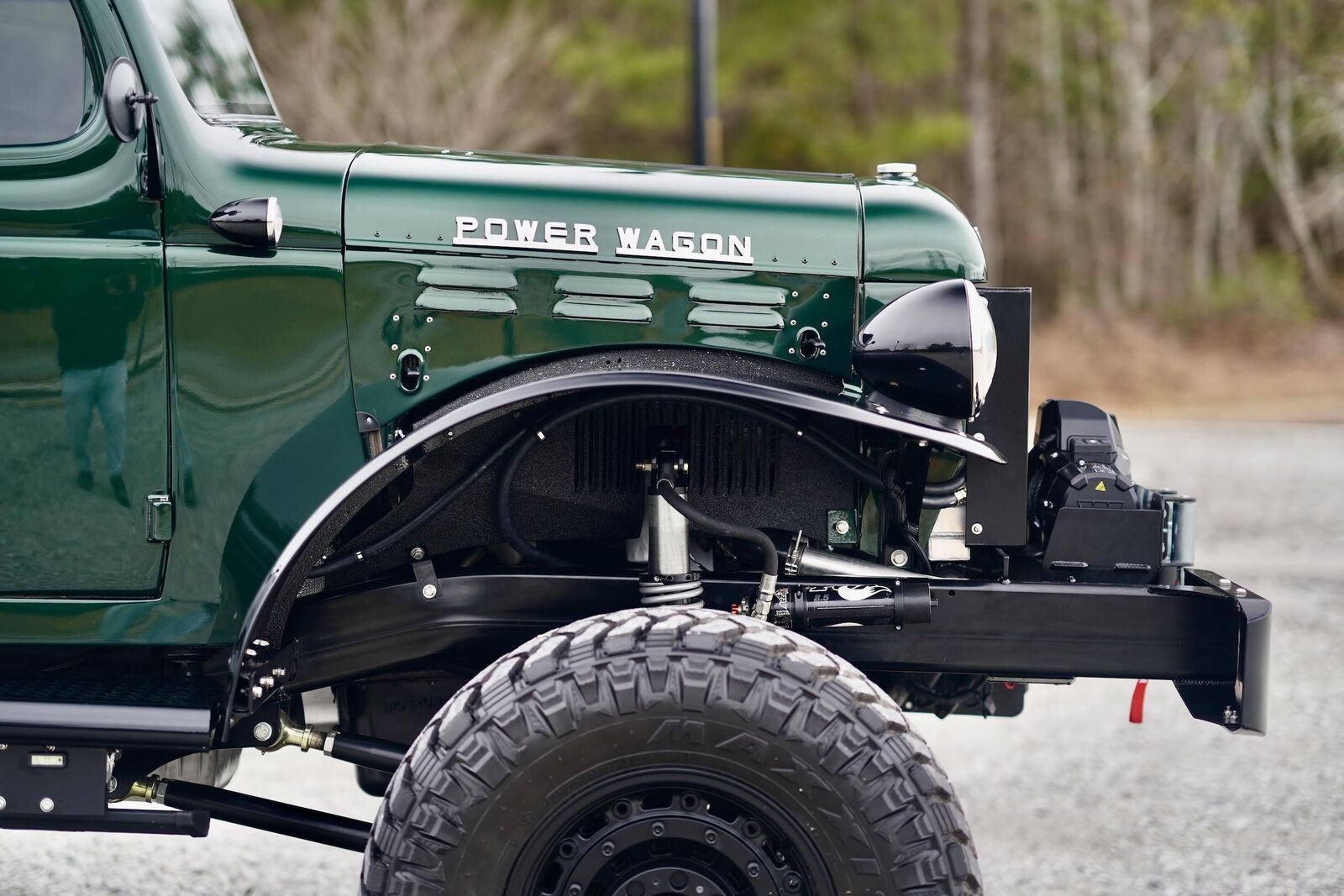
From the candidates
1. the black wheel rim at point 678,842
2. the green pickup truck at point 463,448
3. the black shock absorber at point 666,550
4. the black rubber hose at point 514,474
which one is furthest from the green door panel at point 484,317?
the black wheel rim at point 678,842

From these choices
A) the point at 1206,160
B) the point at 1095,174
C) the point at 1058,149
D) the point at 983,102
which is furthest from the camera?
the point at 1058,149

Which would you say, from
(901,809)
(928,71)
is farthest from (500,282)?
(928,71)

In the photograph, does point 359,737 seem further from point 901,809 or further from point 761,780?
point 901,809

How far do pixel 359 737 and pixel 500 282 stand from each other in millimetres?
1050

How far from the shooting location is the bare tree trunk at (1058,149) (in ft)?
66.3

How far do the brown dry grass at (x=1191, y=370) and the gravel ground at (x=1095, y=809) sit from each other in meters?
9.34

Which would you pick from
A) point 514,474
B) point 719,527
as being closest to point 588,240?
point 514,474

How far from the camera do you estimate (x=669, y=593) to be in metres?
2.75

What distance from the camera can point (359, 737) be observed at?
2.95 metres

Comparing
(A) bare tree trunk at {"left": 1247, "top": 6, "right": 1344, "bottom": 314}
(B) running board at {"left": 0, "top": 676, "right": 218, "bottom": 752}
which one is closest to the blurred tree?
(A) bare tree trunk at {"left": 1247, "top": 6, "right": 1344, "bottom": 314}

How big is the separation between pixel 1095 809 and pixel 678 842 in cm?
232

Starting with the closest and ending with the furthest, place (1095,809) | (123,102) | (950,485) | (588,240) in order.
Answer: (123,102) < (588,240) < (950,485) < (1095,809)

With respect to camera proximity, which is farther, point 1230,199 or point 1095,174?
point 1095,174

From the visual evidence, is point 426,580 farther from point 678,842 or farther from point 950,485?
point 950,485
